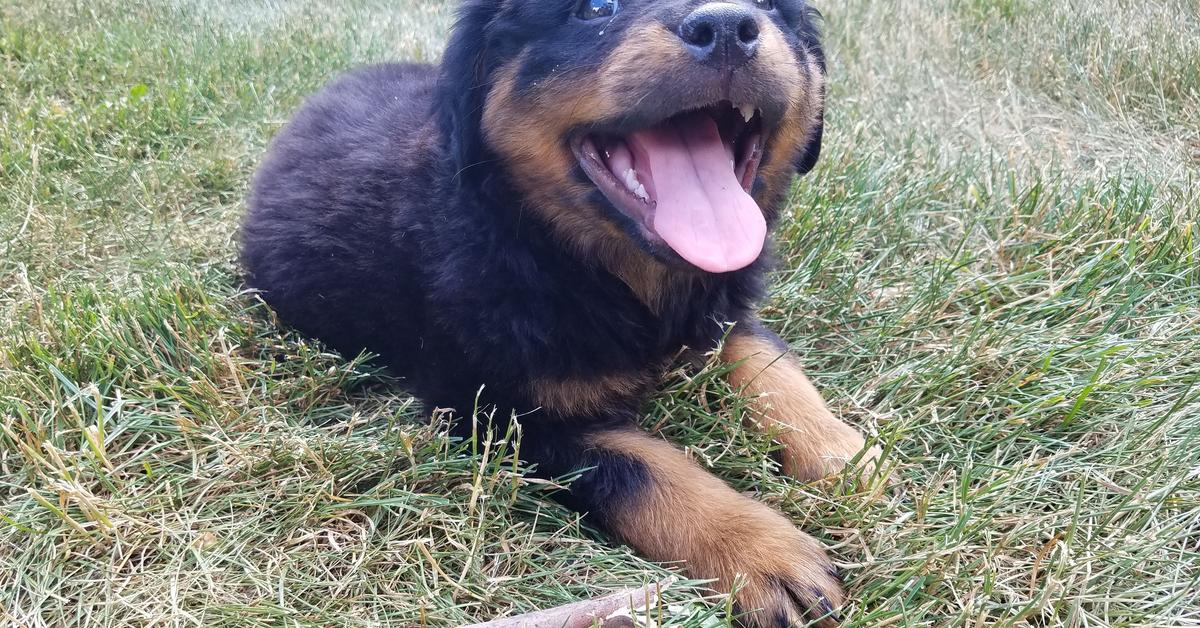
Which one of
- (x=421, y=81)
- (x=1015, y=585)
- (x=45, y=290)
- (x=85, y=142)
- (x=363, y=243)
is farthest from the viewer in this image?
(x=85, y=142)

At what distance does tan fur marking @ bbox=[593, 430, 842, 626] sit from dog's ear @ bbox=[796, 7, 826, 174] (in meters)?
1.06

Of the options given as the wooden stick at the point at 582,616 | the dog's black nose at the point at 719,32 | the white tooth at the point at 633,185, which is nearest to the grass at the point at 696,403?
the wooden stick at the point at 582,616

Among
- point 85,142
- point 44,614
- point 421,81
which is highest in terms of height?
point 421,81

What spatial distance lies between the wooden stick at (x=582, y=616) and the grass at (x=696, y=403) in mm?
82

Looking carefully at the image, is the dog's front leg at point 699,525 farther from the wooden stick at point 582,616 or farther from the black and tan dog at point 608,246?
the wooden stick at point 582,616

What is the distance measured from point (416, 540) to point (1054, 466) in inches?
64.0

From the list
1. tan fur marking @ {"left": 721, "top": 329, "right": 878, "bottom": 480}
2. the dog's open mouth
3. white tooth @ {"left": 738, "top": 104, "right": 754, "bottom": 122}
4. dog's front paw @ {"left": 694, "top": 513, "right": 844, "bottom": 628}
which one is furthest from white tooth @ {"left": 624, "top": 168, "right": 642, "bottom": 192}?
dog's front paw @ {"left": 694, "top": 513, "right": 844, "bottom": 628}

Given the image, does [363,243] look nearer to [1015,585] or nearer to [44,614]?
[44,614]

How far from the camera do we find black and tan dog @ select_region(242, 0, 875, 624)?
7.10 feet

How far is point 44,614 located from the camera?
2029 mm

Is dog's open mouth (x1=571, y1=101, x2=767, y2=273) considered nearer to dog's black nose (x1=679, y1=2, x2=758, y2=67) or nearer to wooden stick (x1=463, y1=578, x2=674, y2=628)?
dog's black nose (x1=679, y1=2, x2=758, y2=67)

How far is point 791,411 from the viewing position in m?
2.61

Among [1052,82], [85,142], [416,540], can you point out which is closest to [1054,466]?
[416,540]

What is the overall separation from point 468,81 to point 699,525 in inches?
51.7
